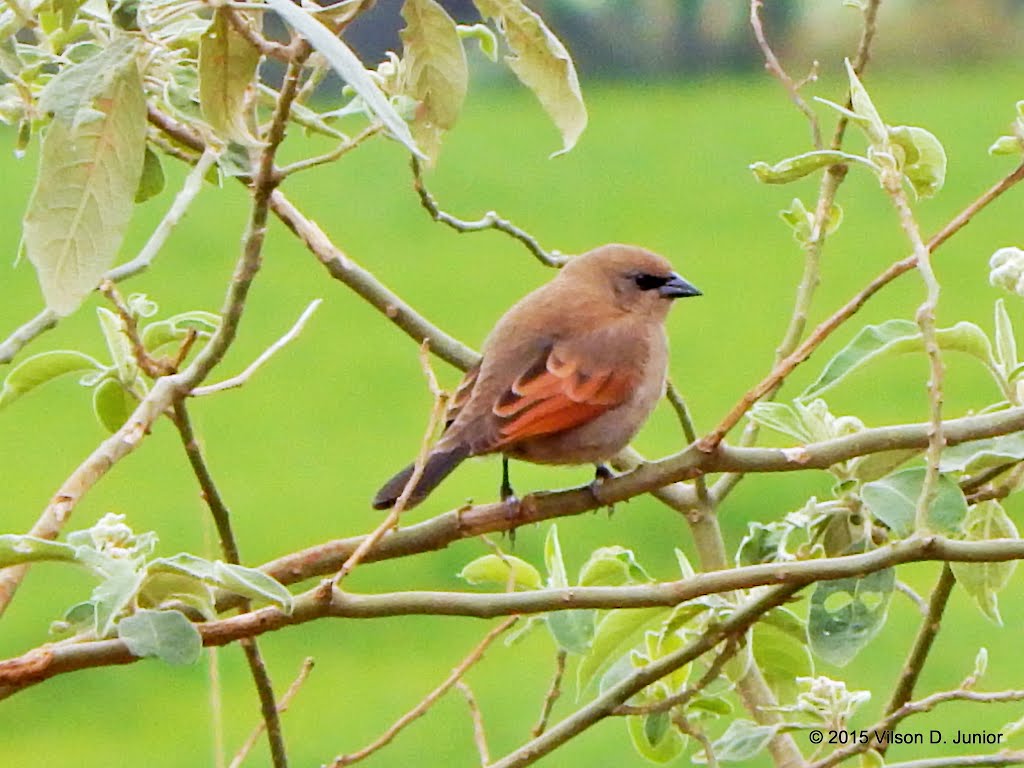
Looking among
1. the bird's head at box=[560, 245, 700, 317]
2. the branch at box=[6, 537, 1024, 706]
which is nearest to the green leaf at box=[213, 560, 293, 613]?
the branch at box=[6, 537, 1024, 706]

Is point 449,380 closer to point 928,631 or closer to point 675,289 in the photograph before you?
point 675,289

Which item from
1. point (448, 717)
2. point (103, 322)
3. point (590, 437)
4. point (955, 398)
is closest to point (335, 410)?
point (955, 398)

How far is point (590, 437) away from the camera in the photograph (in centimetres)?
331

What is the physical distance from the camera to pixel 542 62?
1.89 m

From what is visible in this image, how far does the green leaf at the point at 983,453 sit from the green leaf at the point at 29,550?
3.28 ft

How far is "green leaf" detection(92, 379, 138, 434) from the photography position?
2.46 m

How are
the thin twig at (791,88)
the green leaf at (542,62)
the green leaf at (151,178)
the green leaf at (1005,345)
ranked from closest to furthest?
the green leaf at (542,62), the green leaf at (151,178), the green leaf at (1005,345), the thin twig at (791,88)

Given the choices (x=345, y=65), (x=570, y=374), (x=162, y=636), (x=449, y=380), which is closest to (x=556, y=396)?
(x=570, y=374)

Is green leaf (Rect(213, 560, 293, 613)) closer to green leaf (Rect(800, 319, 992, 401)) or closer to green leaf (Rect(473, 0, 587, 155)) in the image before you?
green leaf (Rect(473, 0, 587, 155))

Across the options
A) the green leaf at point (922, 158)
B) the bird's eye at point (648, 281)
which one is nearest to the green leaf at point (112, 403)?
the green leaf at point (922, 158)

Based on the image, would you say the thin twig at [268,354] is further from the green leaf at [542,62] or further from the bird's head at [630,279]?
the bird's head at [630,279]

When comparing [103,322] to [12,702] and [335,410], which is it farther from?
[335,410]

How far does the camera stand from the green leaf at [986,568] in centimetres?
224

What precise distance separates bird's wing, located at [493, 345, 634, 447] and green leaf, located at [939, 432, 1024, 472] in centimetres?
132
